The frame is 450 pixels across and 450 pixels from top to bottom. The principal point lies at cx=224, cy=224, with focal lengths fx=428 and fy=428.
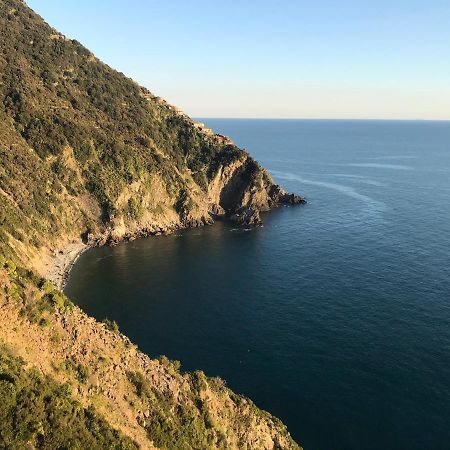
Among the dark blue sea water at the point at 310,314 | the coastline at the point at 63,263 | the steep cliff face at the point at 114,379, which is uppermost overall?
the steep cliff face at the point at 114,379

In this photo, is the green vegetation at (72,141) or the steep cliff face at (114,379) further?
the green vegetation at (72,141)

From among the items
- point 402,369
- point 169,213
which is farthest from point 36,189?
point 402,369

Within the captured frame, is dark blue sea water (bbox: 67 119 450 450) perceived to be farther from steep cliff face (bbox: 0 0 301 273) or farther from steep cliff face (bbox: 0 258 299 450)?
steep cliff face (bbox: 0 258 299 450)

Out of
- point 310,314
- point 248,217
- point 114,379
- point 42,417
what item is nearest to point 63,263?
point 310,314

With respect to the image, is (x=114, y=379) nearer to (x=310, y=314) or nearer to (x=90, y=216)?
(x=310, y=314)

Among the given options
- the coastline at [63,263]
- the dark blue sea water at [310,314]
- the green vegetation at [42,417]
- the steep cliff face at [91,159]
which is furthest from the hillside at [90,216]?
the dark blue sea water at [310,314]

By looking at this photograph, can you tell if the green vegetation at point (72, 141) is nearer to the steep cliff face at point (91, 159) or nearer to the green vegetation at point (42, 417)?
the steep cliff face at point (91, 159)

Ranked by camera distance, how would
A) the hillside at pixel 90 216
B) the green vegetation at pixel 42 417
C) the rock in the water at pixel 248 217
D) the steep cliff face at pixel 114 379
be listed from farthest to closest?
the rock in the water at pixel 248 217 < the steep cliff face at pixel 114 379 < the hillside at pixel 90 216 < the green vegetation at pixel 42 417

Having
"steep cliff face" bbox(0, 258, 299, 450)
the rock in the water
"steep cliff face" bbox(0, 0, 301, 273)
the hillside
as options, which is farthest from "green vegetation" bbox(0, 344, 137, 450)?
the rock in the water
